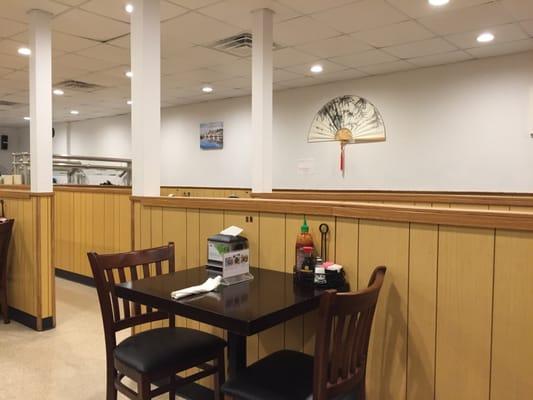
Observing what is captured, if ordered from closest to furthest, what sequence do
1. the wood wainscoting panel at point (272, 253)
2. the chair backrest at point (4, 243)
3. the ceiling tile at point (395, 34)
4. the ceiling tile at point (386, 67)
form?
the wood wainscoting panel at point (272, 253) → the chair backrest at point (4, 243) → the ceiling tile at point (395, 34) → the ceiling tile at point (386, 67)

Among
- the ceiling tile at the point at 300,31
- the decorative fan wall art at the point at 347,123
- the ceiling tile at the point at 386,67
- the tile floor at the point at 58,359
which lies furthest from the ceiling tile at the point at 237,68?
the tile floor at the point at 58,359

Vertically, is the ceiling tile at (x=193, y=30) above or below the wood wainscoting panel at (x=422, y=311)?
above

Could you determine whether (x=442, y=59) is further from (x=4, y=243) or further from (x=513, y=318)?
(x=4, y=243)

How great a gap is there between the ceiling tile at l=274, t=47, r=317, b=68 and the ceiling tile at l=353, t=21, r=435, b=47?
776 mm

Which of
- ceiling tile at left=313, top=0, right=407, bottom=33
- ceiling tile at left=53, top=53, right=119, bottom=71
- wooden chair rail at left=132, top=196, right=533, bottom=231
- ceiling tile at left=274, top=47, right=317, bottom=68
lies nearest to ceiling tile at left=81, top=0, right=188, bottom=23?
ceiling tile at left=313, top=0, right=407, bottom=33

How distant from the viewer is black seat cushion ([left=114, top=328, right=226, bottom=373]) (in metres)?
1.79

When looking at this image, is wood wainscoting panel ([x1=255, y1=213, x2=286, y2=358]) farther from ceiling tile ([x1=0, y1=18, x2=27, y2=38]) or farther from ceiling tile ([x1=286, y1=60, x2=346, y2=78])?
ceiling tile ([x1=286, y1=60, x2=346, y2=78])

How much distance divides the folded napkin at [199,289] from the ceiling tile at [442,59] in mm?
4499

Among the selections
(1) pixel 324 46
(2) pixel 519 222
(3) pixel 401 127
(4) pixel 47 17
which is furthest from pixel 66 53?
(2) pixel 519 222

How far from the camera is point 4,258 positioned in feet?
12.2

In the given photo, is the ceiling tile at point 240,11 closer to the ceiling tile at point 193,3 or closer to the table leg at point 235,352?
the ceiling tile at point 193,3

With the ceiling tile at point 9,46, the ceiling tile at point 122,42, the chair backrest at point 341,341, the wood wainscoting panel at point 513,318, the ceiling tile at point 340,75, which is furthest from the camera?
the ceiling tile at point 340,75

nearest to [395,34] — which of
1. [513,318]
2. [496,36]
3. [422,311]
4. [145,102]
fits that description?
[496,36]

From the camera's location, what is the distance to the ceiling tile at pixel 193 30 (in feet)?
13.3
